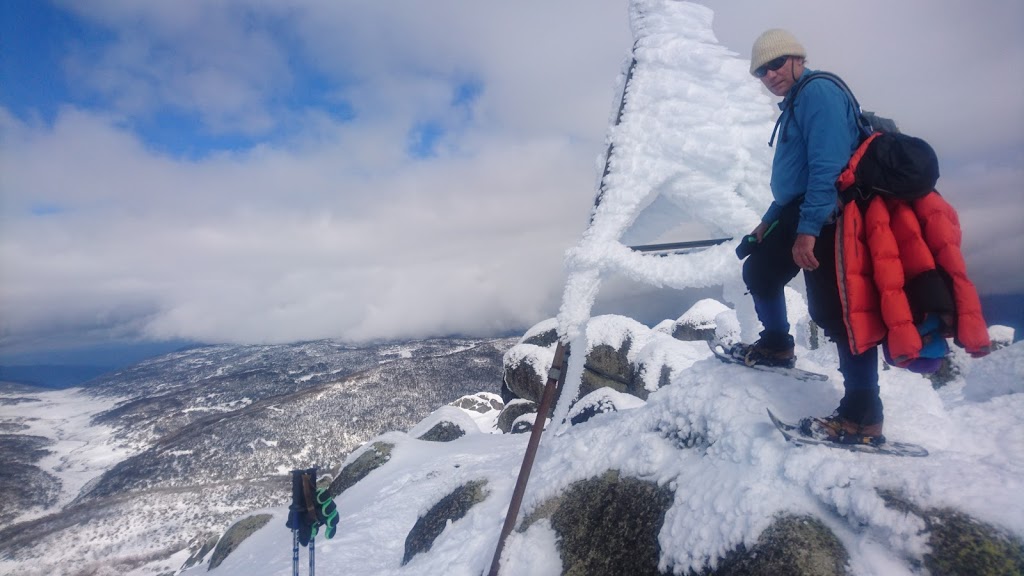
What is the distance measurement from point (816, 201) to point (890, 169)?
50 cm

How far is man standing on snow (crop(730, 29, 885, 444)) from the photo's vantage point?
3.63 m

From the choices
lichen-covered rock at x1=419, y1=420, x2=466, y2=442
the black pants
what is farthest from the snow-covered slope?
lichen-covered rock at x1=419, y1=420, x2=466, y2=442

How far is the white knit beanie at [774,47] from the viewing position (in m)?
4.10

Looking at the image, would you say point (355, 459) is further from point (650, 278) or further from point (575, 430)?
point (650, 278)

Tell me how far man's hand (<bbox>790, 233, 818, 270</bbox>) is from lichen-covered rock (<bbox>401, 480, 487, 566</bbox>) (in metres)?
7.13

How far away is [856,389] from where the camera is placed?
3.87 metres

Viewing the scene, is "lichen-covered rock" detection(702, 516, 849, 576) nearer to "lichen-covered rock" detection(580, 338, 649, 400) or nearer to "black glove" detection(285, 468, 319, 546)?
"black glove" detection(285, 468, 319, 546)

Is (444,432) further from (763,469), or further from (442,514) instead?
(763,469)

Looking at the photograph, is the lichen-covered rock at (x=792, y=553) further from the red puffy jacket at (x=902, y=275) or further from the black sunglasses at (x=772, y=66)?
the black sunglasses at (x=772, y=66)

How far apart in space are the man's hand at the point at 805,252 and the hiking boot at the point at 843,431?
1358 millimetres

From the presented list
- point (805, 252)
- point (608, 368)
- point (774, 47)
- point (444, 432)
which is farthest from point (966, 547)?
point (608, 368)

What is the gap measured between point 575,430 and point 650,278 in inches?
130

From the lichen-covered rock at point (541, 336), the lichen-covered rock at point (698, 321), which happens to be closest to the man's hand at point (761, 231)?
the lichen-covered rock at point (698, 321)

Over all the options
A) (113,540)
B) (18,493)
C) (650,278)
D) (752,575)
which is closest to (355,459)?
(650,278)
